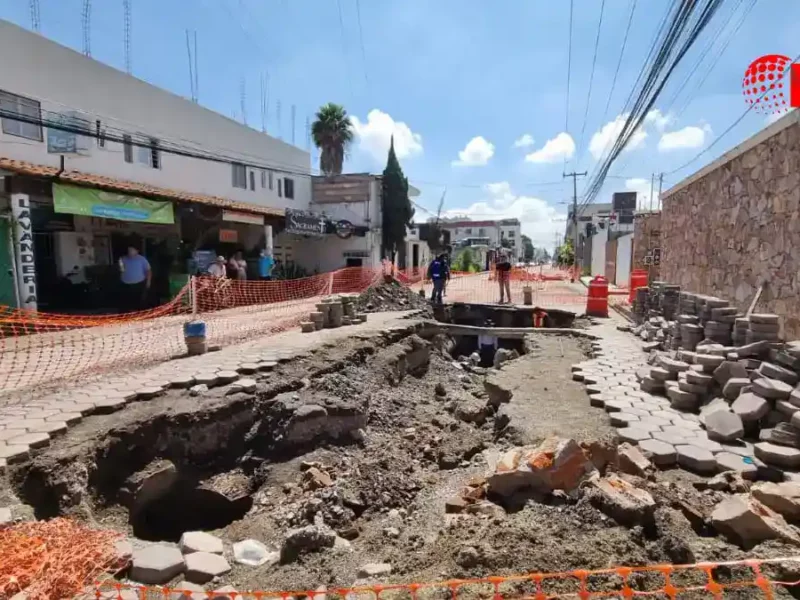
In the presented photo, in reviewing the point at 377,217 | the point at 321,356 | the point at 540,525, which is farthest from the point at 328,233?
the point at 540,525

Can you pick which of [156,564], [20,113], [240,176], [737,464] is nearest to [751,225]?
[737,464]

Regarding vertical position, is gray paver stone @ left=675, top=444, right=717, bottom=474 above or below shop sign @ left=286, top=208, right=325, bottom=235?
below

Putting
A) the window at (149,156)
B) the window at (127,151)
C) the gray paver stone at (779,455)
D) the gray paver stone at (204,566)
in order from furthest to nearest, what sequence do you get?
1. the window at (149,156)
2. the window at (127,151)
3. the gray paver stone at (779,455)
4. the gray paver stone at (204,566)

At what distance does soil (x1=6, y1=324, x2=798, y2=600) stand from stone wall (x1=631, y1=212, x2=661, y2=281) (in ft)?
37.8

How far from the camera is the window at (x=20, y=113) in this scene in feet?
35.4

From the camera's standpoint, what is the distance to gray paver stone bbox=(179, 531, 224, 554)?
319 centimetres

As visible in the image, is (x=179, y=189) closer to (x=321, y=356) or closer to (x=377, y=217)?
(x=377, y=217)

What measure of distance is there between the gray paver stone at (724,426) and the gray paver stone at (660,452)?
0.48 metres

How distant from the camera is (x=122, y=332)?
922 centimetres

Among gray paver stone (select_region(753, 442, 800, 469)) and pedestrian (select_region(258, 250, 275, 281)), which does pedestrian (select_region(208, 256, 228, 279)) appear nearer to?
pedestrian (select_region(258, 250, 275, 281))

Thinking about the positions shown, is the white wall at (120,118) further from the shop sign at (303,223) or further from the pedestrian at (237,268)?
the pedestrian at (237,268)

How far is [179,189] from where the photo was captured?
1602 cm

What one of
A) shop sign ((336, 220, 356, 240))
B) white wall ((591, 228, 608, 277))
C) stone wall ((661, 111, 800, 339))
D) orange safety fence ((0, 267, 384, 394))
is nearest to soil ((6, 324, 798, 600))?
orange safety fence ((0, 267, 384, 394))

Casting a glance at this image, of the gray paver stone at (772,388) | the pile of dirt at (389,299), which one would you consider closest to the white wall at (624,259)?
the pile of dirt at (389,299)
